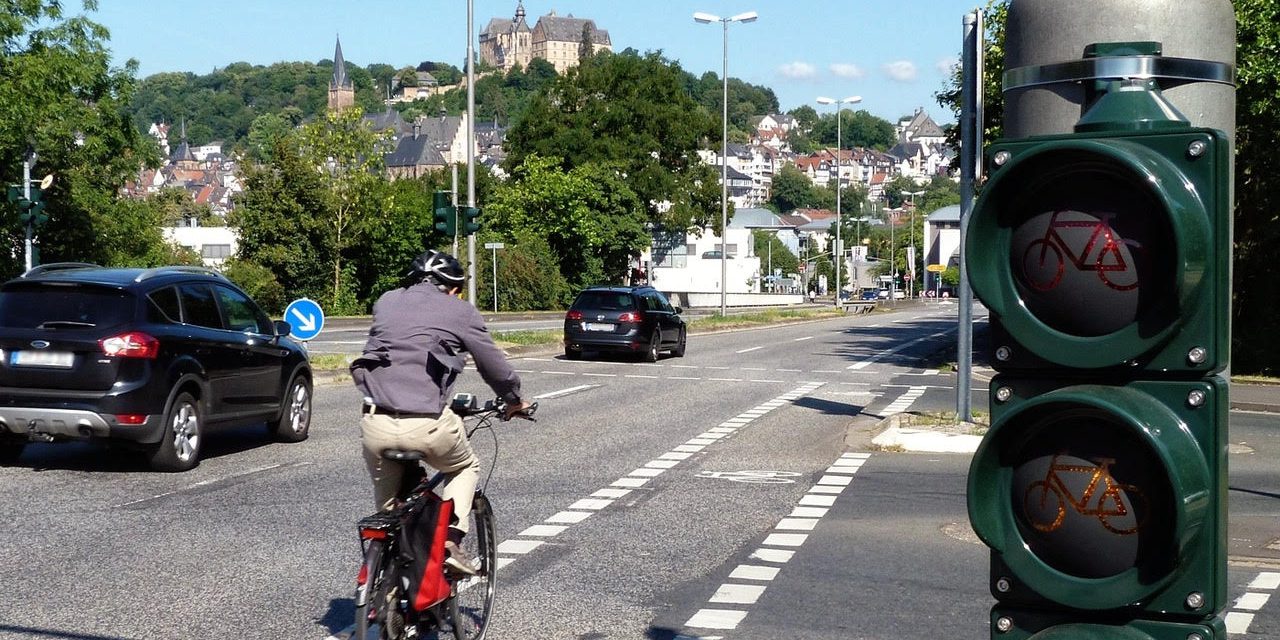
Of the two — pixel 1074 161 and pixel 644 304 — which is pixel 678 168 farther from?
pixel 1074 161

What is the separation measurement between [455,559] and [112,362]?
7.25 m

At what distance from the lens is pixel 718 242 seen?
12950cm

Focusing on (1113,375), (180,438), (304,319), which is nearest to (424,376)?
(1113,375)

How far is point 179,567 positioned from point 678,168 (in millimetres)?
77166

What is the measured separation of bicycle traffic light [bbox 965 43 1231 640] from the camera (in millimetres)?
2230

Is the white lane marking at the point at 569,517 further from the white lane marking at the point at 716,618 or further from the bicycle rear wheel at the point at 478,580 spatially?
the bicycle rear wheel at the point at 478,580

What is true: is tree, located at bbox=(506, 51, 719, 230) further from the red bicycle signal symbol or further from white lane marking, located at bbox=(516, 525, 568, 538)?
Answer: the red bicycle signal symbol

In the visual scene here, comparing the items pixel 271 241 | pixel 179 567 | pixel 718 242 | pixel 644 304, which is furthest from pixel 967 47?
pixel 718 242

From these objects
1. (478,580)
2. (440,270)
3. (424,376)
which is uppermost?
(440,270)

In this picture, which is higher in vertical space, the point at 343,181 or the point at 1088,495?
the point at 343,181

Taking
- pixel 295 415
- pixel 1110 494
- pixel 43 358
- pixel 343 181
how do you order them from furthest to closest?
pixel 343 181, pixel 295 415, pixel 43 358, pixel 1110 494

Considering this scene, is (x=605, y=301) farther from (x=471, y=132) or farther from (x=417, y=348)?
(x=417, y=348)

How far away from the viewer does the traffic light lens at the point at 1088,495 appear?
7.40 ft

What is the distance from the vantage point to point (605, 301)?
3091 cm
